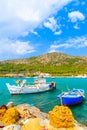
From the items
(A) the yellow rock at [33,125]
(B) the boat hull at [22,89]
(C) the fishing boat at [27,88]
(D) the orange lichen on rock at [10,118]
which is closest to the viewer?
(A) the yellow rock at [33,125]

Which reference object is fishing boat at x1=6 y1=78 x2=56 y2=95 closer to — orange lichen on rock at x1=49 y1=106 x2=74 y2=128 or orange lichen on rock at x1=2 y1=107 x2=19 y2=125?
orange lichen on rock at x1=2 y1=107 x2=19 y2=125

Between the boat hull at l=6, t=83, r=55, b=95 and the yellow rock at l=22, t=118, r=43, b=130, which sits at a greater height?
the yellow rock at l=22, t=118, r=43, b=130

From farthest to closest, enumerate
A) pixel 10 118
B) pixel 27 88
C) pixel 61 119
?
pixel 27 88, pixel 10 118, pixel 61 119

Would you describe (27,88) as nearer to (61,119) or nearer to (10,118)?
(10,118)

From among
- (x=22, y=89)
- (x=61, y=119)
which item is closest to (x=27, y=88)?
(x=22, y=89)

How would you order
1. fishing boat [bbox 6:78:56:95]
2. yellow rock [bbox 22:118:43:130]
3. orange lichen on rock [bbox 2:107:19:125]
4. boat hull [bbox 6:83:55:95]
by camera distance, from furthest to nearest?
fishing boat [bbox 6:78:56:95] → boat hull [bbox 6:83:55:95] → orange lichen on rock [bbox 2:107:19:125] → yellow rock [bbox 22:118:43:130]

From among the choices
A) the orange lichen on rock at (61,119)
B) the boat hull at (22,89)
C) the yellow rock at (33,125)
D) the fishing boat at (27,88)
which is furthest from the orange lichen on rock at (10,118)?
the boat hull at (22,89)

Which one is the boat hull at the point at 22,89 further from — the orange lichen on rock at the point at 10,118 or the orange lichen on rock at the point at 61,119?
the orange lichen on rock at the point at 61,119

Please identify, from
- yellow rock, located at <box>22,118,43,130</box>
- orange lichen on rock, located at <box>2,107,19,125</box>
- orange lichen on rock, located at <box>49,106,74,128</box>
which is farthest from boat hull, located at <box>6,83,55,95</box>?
orange lichen on rock, located at <box>49,106,74,128</box>

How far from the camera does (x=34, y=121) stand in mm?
17281

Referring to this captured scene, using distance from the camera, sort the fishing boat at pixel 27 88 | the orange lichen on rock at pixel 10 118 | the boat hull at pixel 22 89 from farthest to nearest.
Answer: the fishing boat at pixel 27 88 → the boat hull at pixel 22 89 → the orange lichen on rock at pixel 10 118

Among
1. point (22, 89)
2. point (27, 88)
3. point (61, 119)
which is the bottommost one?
point (22, 89)

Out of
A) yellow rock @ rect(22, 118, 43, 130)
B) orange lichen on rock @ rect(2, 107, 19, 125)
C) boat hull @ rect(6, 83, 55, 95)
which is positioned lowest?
boat hull @ rect(6, 83, 55, 95)

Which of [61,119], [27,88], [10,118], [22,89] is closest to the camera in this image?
[61,119]
